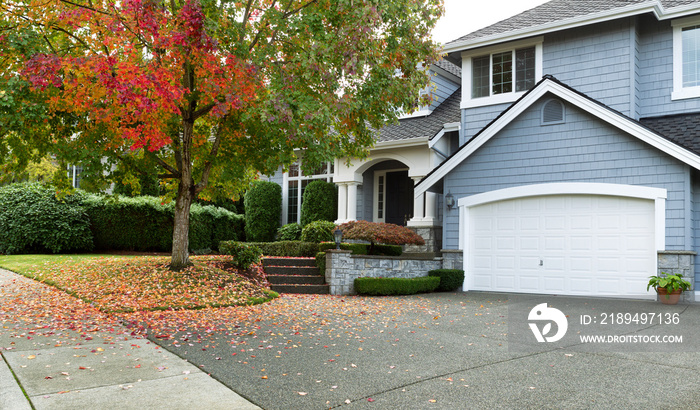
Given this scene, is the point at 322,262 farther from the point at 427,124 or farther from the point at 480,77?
the point at 480,77

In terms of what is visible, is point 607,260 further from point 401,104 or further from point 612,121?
point 401,104

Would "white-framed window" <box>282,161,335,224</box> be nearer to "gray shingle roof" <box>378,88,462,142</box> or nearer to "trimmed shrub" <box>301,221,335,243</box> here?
"gray shingle roof" <box>378,88,462,142</box>

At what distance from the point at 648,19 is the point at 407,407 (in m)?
12.3

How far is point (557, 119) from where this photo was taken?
11883 mm

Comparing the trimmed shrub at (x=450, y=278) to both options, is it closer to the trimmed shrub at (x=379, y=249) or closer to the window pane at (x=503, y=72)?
the trimmed shrub at (x=379, y=249)

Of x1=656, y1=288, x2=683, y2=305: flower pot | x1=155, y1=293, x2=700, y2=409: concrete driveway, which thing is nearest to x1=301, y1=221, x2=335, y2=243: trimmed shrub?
x1=155, y1=293, x2=700, y2=409: concrete driveway

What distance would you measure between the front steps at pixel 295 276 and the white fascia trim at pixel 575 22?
270 inches

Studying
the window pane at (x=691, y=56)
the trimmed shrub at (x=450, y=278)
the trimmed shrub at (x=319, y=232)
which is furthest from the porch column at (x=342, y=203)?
the window pane at (x=691, y=56)

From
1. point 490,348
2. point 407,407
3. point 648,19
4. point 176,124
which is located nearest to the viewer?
point 407,407

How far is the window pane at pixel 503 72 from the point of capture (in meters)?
14.1

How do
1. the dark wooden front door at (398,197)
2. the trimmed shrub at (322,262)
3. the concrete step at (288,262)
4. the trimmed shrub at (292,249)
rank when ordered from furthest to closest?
the dark wooden front door at (398,197) → the trimmed shrub at (292,249) → the concrete step at (288,262) → the trimmed shrub at (322,262)

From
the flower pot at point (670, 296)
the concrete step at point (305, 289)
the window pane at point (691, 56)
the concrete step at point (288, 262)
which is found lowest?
the concrete step at point (305, 289)

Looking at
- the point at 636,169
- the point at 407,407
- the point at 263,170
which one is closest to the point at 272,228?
the point at 263,170

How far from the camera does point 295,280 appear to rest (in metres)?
12.1
